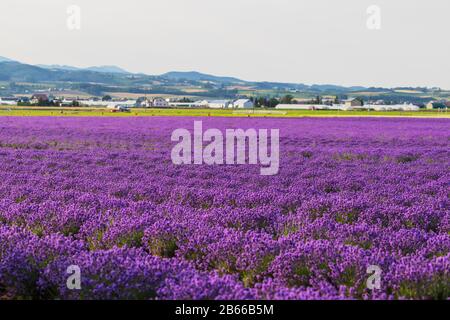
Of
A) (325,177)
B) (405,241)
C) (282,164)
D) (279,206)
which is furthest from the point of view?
(282,164)

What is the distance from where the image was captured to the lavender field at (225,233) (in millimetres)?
3436

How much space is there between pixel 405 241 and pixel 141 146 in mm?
13827

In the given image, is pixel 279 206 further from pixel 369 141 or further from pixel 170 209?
pixel 369 141

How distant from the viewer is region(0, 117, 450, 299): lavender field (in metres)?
3.44

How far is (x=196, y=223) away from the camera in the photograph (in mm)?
5145

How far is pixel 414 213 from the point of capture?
224 inches

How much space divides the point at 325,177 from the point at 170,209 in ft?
12.9

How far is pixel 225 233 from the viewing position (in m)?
4.68
